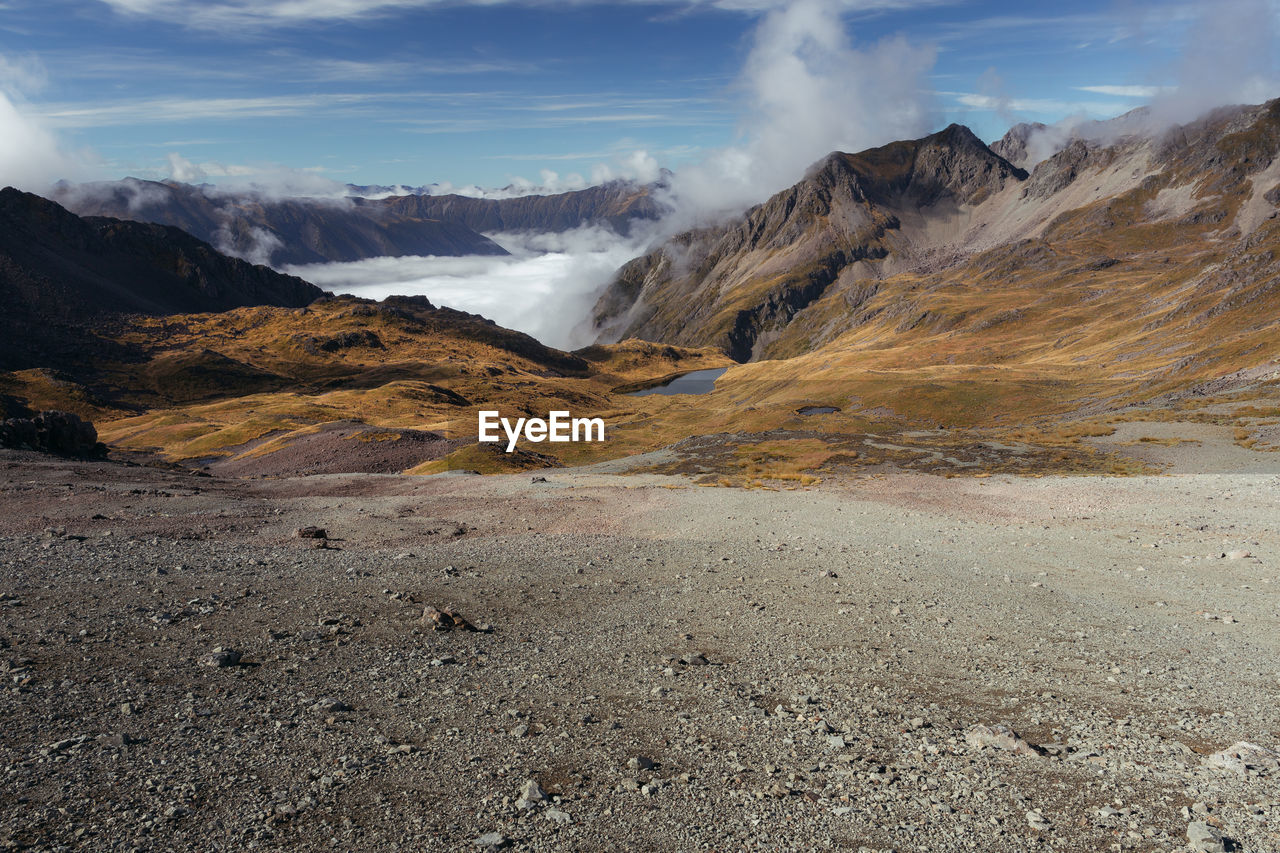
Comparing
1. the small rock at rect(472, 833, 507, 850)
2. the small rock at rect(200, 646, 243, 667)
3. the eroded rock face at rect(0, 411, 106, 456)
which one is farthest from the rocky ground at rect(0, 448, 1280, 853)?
the eroded rock face at rect(0, 411, 106, 456)

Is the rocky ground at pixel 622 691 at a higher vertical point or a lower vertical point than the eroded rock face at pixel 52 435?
lower

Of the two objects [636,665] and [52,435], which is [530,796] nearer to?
[636,665]

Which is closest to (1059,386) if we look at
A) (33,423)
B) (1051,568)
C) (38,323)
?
(1051,568)

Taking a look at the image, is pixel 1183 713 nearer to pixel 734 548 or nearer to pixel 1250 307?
pixel 734 548

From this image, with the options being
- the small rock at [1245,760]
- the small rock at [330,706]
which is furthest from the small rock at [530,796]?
the small rock at [1245,760]

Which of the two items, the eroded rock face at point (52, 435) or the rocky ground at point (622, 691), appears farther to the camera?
the eroded rock face at point (52, 435)

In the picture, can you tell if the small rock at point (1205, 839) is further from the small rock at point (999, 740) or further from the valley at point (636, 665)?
the small rock at point (999, 740)
